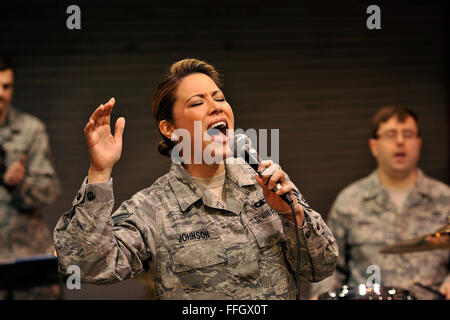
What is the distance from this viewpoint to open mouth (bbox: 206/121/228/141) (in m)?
1.99

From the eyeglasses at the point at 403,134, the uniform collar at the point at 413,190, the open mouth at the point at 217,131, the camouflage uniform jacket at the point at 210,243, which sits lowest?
the uniform collar at the point at 413,190

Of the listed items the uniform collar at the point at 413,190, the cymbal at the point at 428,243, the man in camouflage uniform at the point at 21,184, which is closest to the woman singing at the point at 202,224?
the cymbal at the point at 428,243

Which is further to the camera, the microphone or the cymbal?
A: the cymbal

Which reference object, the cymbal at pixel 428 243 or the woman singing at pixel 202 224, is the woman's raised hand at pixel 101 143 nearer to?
the woman singing at pixel 202 224

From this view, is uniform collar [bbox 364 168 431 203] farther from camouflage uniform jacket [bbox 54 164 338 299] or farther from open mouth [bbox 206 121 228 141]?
open mouth [bbox 206 121 228 141]

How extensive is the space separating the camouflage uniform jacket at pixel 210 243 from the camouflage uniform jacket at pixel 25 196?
83.2 inches

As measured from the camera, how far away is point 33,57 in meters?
4.94

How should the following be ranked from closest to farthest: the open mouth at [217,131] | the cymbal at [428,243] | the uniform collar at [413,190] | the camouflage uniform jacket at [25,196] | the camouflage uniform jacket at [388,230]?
the open mouth at [217,131]
the cymbal at [428,243]
the camouflage uniform jacket at [388,230]
the uniform collar at [413,190]
the camouflage uniform jacket at [25,196]

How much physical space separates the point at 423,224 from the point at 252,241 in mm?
2121

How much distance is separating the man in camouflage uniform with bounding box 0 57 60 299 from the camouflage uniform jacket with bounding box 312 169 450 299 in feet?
5.86

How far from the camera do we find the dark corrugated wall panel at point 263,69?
490cm

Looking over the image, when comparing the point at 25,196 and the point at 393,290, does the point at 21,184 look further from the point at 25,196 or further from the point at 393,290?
the point at 393,290

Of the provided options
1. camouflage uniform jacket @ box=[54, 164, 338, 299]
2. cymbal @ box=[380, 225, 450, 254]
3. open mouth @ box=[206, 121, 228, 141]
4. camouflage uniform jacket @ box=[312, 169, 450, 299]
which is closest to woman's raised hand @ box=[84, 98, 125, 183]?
camouflage uniform jacket @ box=[54, 164, 338, 299]

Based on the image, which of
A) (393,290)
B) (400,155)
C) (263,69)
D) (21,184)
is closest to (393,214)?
(400,155)
